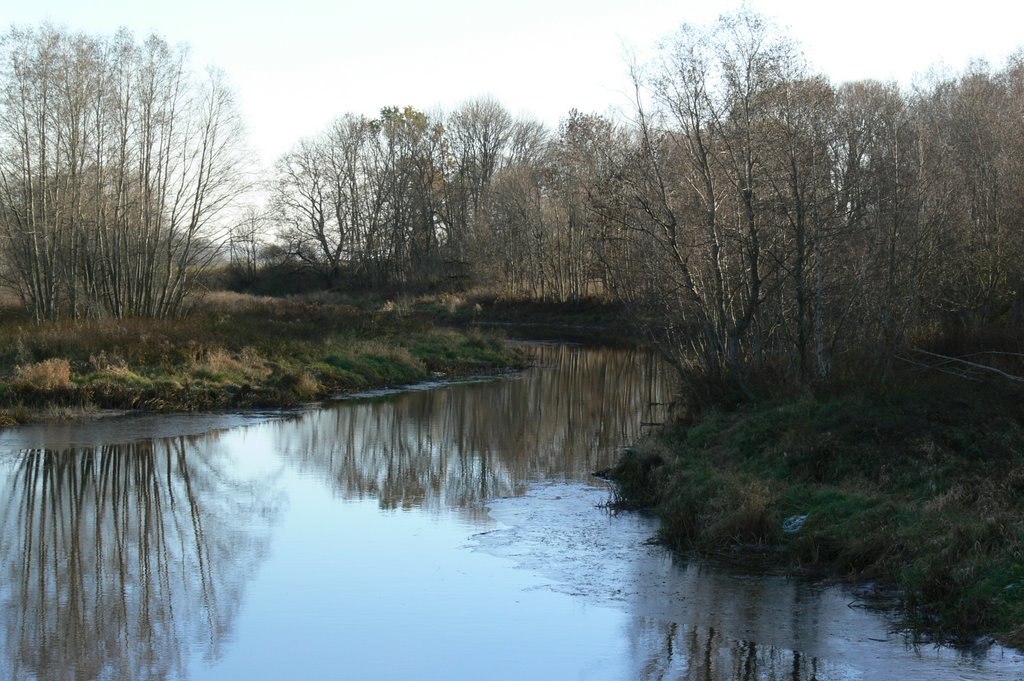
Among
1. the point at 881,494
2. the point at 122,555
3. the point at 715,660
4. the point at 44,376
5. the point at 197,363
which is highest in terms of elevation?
the point at 197,363

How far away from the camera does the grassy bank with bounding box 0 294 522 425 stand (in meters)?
20.5

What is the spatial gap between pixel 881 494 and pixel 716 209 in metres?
7.75

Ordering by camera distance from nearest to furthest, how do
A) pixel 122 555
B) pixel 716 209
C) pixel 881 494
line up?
1. pixel 881 494
2. pixel 122 555
3. pixel 716 209

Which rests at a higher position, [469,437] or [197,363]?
[197,363]

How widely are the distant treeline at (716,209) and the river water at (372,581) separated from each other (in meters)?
3.93

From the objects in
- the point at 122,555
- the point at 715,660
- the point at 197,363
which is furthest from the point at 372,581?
the point at 197,363

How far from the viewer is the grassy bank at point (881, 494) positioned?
26.6 ft

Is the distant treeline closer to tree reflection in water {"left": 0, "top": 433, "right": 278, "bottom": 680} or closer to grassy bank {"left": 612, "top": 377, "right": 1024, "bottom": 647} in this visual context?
grassy bank {"left": 612, "top": 377, "right": 1024, "bottom": 647}

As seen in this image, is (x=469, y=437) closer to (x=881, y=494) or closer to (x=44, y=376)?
(x=44, y=376)

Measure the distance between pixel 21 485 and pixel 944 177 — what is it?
17965 mm

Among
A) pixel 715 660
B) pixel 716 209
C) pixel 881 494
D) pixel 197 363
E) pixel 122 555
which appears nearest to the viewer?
pixel 715 660

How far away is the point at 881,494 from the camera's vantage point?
10.2 meters

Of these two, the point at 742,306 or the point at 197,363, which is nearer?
the point at 742,306

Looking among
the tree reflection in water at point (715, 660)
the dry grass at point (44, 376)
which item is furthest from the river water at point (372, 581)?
the dry grass at point (44, 376)
